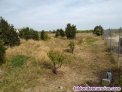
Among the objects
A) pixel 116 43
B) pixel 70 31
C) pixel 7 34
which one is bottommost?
pixel 116 43

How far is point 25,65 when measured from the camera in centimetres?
753

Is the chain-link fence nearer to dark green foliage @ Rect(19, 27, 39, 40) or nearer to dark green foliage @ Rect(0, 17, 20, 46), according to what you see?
dark green foliage @ Rect(0, 17, 20, 46)

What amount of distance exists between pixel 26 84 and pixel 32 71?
4.56 ft

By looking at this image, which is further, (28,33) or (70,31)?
(70,31)

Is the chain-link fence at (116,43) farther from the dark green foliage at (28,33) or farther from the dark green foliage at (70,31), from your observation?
the dark green foliage at (28,33)

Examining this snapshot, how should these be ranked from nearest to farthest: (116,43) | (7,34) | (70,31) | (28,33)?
(116,43) → (7,34) → (28,33) → (70,31)

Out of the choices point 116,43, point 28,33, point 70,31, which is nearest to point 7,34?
Result: point 28,33

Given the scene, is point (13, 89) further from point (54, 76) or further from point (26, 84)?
point (54, 76)

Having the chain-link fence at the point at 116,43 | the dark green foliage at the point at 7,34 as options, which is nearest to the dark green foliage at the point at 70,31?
the dark green foliage at the point at 7,34

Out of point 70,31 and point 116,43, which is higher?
point 70,31

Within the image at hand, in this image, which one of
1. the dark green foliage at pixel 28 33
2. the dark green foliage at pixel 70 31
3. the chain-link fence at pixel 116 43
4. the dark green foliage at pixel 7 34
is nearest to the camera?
the chain-link fence at pixel 116 43

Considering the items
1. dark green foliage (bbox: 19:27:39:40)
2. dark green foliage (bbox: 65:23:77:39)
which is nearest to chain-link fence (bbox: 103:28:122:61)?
dark green foliage (bbox: 65:23:77:39)

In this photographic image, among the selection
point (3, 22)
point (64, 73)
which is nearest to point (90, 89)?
point (64, 73)

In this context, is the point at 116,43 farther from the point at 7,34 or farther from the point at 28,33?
the point at 28,33
